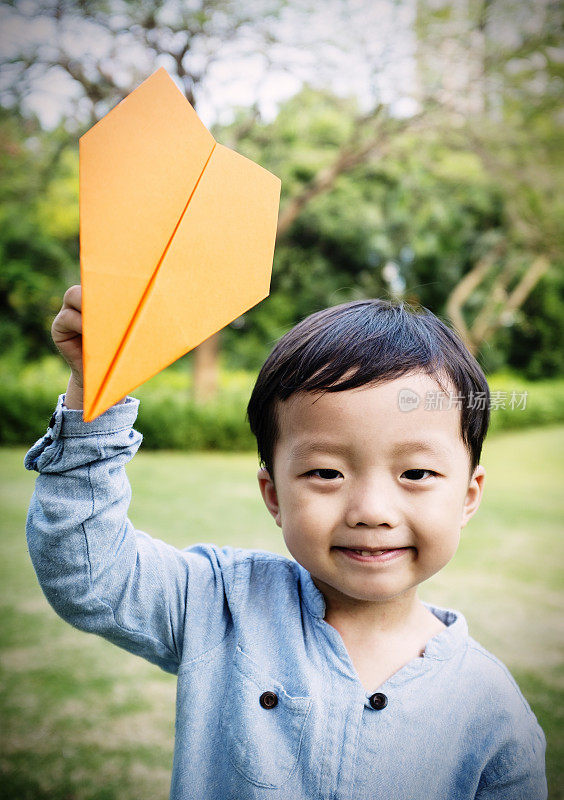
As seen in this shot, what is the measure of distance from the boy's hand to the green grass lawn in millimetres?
1457

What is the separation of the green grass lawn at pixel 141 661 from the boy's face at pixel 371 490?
54.3 inches

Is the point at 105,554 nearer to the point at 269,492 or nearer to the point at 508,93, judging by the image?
the point at 269,492

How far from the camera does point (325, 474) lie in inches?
30.3

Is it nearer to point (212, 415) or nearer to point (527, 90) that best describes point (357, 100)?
point (527, 90)

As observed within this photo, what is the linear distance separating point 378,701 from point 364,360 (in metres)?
0.41

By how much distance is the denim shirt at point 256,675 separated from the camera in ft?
2.42

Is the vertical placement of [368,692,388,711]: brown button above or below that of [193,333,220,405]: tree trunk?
above

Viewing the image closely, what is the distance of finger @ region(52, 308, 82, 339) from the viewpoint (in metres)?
0.66

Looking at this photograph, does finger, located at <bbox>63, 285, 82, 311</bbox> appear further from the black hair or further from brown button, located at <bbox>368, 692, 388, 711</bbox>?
brown button, located at <bbox>368, 692, 388, 711</bbox>

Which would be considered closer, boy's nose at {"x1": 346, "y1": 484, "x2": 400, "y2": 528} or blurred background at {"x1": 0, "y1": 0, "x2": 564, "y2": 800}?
boy's nose at {"x1": 346, "y1": 484, "x2": 400, "y2": 528}

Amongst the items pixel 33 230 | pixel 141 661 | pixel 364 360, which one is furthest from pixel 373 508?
pixel 33 230

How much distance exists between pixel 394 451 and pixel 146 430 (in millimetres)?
6629

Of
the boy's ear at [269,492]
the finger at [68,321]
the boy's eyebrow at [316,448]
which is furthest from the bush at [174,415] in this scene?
the finger at [68,321]

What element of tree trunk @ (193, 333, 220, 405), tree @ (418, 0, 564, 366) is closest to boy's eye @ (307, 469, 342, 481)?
tree @ (418, 0, 564, 366)
